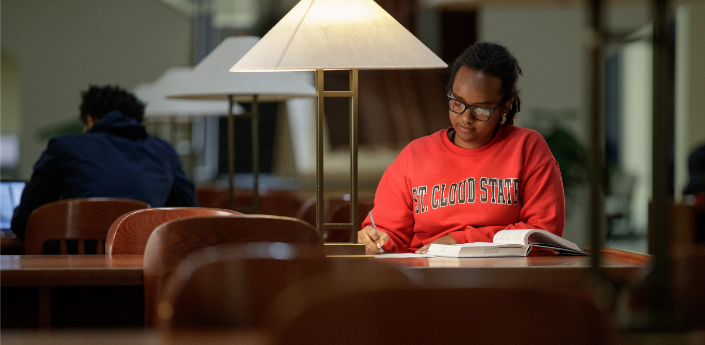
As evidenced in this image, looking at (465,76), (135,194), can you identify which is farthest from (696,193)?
(135,194)

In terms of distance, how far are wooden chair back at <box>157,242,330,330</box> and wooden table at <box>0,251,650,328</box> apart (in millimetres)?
355

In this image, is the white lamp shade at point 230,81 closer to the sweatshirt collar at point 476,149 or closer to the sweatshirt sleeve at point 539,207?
the sweatshirt collar at point 476,149

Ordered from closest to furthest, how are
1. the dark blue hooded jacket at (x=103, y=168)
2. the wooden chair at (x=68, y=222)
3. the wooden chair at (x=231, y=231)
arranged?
the wooden chair at (x=231, y=231)
the wooden chair at (x=68, y=222)
the dark blue hooded jacket at (x=103, y=168)

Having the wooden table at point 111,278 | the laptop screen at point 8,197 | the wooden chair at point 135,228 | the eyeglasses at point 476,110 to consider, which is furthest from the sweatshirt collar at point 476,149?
the laptop screen at point 8,197

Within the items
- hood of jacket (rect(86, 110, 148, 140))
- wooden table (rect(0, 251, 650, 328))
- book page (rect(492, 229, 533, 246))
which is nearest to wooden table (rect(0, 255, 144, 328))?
wooden table (rect(0, 251, 650, 328))

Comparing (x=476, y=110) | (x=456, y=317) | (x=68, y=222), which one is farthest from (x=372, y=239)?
(x=456, y=317)

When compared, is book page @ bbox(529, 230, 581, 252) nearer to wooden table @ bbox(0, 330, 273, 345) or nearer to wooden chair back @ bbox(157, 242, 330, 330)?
wooden chair back @ bbox(157, 242, 330, 330)

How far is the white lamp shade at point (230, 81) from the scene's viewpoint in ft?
10.7

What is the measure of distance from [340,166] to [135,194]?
13.6 ft

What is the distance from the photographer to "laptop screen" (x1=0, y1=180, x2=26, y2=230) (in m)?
3.20

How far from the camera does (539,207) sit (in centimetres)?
209

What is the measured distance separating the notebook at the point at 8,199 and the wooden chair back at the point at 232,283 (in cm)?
233

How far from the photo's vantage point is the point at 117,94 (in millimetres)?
3447

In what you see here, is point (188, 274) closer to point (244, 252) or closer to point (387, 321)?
point (244, 252)
